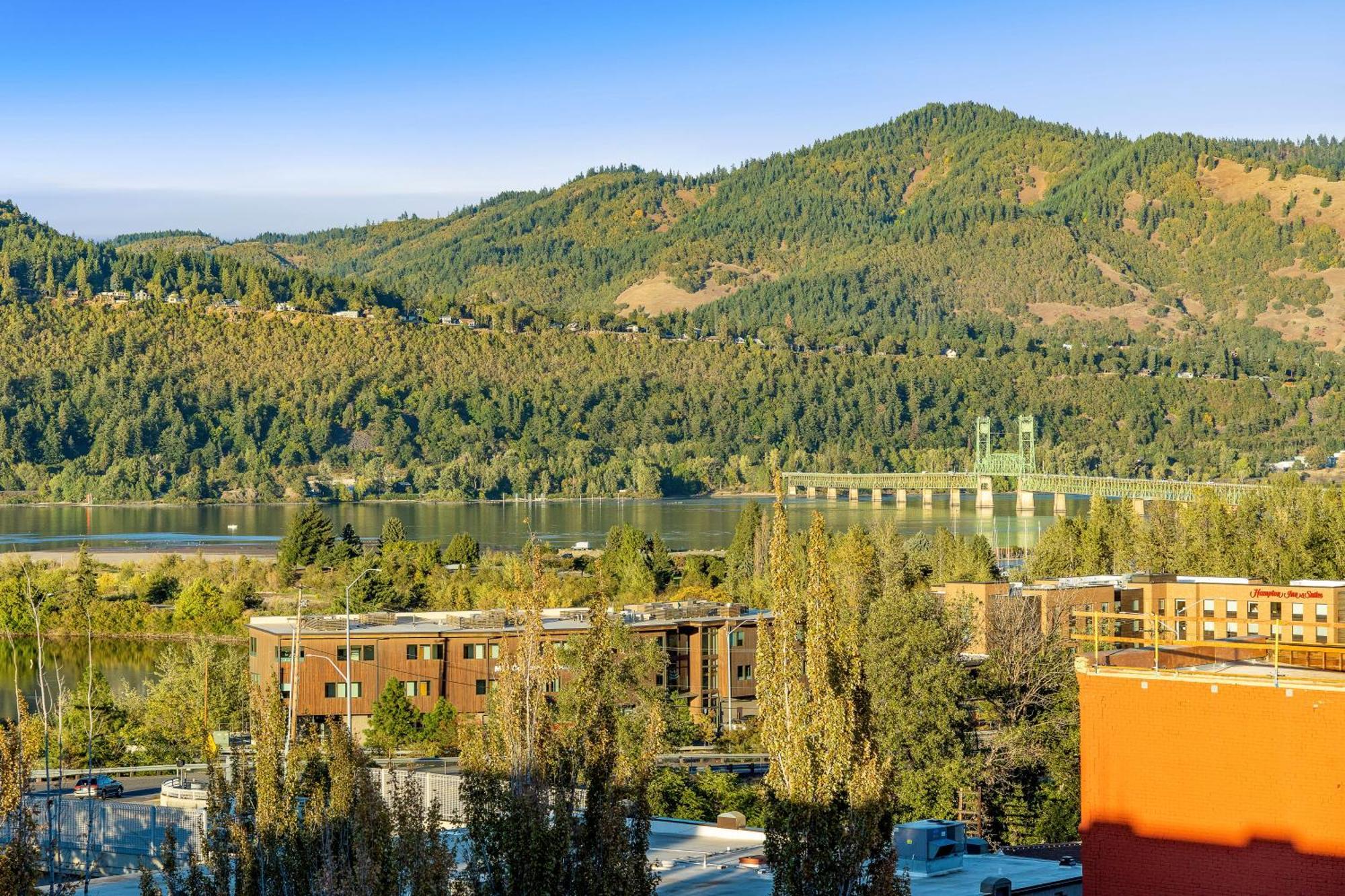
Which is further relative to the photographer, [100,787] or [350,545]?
[350,545]

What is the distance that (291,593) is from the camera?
253ft

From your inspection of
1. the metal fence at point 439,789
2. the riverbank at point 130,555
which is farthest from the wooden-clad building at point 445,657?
the riverbank at point 130,555

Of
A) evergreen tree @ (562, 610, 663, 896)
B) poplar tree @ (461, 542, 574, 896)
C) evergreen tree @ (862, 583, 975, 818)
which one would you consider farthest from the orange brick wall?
evergreen tree @ (862, 583, 975, 818)

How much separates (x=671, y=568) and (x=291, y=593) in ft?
48.5

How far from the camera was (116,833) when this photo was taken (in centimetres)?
2709

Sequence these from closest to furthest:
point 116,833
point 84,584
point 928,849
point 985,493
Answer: point 928,849
point 116,833
point 84,584
point 985,493

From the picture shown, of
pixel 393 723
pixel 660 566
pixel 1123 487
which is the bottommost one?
pixel 393 723

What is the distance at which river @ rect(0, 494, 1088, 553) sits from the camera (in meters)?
113

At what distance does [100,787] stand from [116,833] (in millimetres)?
7554

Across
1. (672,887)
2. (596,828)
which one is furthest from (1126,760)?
(672,887)

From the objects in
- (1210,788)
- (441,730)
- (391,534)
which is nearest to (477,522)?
(391,534)

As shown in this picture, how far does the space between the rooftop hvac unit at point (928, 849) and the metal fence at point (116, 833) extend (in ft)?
28.4

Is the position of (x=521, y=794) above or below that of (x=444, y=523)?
above

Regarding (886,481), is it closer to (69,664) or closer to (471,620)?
(69,664)
